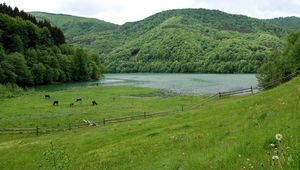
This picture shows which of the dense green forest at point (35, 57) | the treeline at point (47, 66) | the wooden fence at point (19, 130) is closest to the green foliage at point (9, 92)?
the treeline at point (47, 66)

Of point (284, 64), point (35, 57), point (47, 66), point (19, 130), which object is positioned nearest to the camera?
point (19, 130)

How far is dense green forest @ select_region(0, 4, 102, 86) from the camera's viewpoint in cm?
12988

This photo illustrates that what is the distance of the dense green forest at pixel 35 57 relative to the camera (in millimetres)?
129875

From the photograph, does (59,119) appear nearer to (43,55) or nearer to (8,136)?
(8,136)

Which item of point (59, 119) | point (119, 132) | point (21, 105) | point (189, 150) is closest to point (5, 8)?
point (21, 105)

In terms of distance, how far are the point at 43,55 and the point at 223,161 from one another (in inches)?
6097

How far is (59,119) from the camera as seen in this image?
5738 centimetres

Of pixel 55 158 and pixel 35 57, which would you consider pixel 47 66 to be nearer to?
pixel 35 57

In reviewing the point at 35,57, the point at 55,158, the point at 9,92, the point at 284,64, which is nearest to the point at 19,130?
the point at 55,158

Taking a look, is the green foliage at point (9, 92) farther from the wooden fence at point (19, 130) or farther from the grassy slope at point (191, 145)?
the grassy slope at point (191, 145)

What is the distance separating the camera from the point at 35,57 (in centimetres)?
14975

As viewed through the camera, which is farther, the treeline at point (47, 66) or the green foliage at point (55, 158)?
the treeline at point (47, 66)

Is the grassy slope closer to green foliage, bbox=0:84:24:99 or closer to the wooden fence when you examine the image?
the wooden fence

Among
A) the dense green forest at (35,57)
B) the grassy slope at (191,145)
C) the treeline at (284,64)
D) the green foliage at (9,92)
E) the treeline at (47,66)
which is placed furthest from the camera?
the dense green forest at (35,57)
